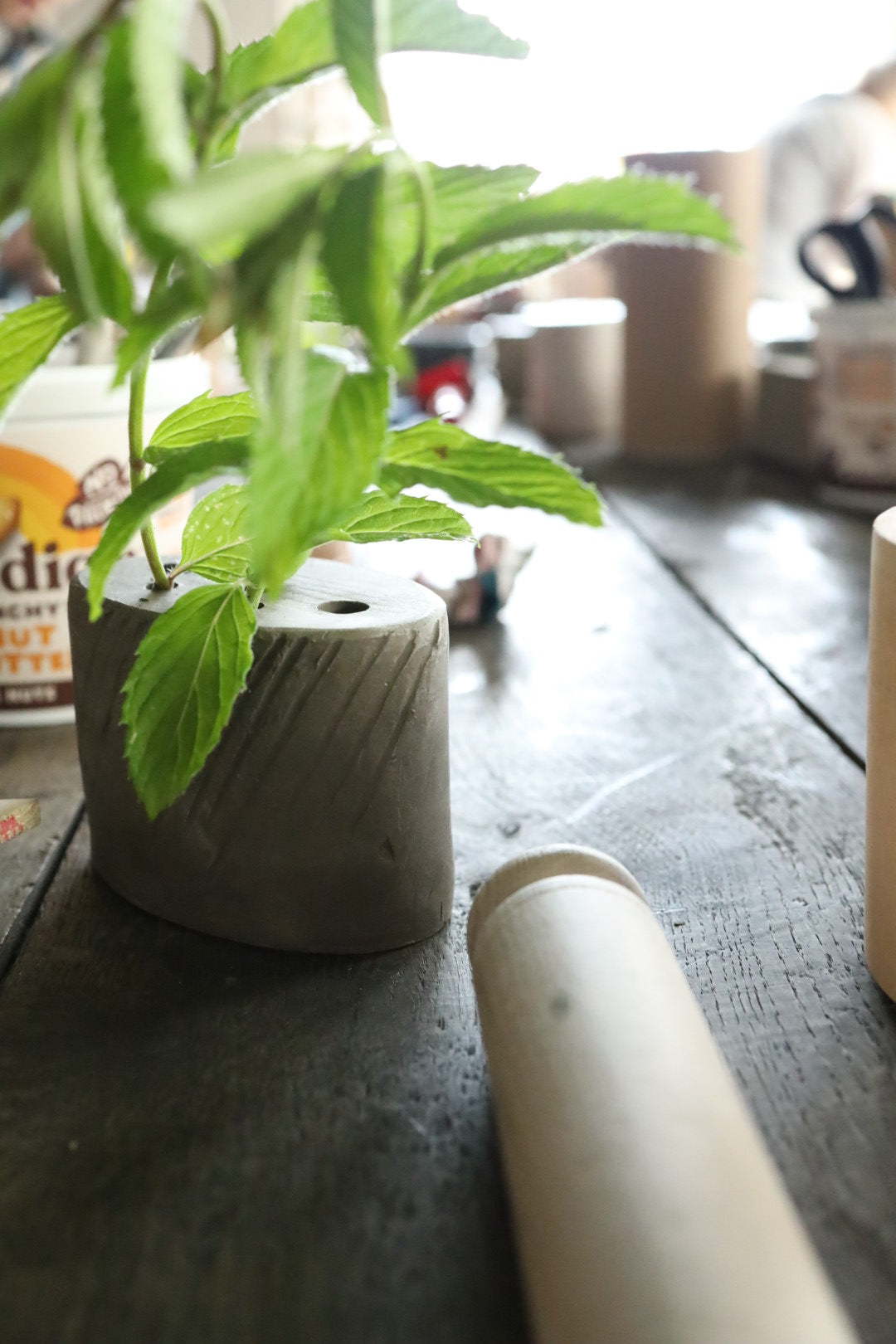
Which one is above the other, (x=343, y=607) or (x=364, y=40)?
(x=364, y=40)

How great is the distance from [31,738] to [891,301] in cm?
85

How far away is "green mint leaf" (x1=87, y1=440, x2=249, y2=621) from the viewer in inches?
13.1

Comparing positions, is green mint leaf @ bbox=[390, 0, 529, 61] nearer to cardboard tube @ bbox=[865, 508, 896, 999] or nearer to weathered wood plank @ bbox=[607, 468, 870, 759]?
cardboard tube @ bbox=[865, 508, 896, 999]

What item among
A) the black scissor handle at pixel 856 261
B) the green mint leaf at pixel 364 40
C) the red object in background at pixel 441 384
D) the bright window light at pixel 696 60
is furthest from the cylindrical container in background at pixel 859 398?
the bright window light at pixel 696 60

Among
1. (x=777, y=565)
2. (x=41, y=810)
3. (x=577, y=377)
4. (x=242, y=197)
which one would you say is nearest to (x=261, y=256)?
(x=242, y=197)

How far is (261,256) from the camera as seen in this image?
27cm

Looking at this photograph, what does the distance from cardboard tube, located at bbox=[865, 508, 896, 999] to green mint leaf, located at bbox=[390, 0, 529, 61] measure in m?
0.16

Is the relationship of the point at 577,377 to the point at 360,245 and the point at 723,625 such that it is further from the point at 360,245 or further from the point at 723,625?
the point at 360,245

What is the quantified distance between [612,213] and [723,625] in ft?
1.79

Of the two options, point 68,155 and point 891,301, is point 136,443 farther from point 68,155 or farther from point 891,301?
point 891,301

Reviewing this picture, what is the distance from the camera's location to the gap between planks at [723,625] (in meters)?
0.63

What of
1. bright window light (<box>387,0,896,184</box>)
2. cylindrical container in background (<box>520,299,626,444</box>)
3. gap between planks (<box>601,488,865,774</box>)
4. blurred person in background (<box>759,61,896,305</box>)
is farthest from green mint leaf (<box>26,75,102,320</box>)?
bright window light (<box>387,0,896,184</box>)

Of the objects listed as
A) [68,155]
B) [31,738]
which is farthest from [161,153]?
[31,738]

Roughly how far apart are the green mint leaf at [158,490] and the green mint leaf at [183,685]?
0.11 ft
